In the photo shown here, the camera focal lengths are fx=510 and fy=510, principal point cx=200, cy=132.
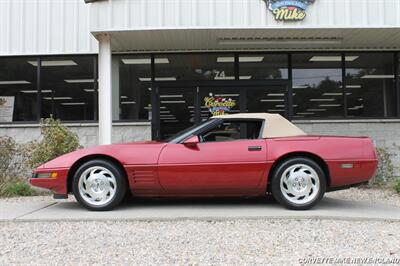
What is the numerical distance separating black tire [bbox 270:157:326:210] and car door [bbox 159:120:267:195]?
21 cm

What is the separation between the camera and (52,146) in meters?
9.75

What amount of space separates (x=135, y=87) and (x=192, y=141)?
5.23m

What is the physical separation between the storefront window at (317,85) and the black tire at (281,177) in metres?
4.84

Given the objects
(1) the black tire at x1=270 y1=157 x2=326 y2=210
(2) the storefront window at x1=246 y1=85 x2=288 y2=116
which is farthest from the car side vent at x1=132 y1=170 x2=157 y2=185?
(2) the storefront window at x1=246 y1=85 x2=288 y2=116

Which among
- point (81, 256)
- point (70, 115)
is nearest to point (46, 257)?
point (81, 256)

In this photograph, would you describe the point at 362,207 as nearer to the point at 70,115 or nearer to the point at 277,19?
the point at 277,19

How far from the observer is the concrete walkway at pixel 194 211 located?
21.5ft

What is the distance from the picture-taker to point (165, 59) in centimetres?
1189

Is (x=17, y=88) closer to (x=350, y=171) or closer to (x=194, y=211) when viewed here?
(x=194, y=211)

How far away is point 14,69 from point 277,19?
6.47 m

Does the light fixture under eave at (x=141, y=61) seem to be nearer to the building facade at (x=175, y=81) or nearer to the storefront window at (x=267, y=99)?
the building facade at (x=175, y=81)

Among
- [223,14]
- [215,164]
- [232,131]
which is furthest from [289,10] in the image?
[215,164]

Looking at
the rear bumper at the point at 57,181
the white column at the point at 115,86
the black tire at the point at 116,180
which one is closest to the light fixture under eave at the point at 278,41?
the white column at the point at 115,86

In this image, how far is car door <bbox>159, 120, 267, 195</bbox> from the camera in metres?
6.92
